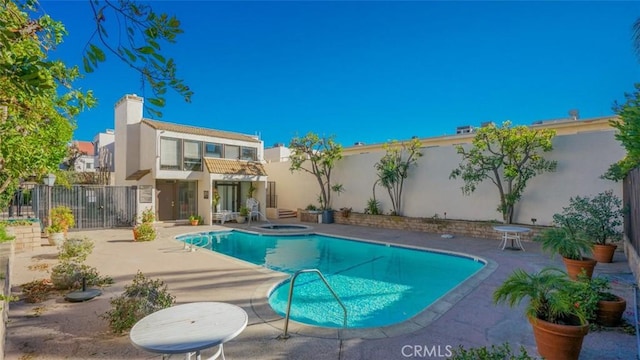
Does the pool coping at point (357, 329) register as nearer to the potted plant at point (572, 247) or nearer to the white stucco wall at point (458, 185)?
the potted plant at point (572, 247)

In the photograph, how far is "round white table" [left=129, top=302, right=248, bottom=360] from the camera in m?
2.64

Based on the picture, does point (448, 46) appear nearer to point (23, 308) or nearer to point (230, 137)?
point (230, 137)

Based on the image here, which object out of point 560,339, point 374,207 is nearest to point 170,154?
point 374,207

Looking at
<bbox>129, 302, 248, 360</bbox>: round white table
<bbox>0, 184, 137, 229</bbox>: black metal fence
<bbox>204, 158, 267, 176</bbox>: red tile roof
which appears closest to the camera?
<bbox>129, 302, 248, 360</bbox>: round white table

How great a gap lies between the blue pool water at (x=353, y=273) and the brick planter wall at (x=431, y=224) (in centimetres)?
364

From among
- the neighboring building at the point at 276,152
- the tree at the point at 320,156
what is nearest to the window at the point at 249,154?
the tree at the point at 320,156

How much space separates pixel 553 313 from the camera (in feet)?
12.0

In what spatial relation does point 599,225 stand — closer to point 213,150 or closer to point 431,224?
point 431,224

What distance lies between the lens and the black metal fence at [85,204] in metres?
14.2

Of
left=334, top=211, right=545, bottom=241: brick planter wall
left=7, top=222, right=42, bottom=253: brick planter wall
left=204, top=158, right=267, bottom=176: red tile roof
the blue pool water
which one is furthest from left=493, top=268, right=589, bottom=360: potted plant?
left=204, top=158, right=267, bottom=176: red tile roof

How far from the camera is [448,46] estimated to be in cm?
1374

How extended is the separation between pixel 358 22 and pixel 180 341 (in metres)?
13.1

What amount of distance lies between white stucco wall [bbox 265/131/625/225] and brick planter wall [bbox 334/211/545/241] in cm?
71

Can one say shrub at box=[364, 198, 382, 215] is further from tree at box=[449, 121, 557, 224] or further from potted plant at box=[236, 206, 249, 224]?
potted plant at box=[236, 206, 249, 224]
